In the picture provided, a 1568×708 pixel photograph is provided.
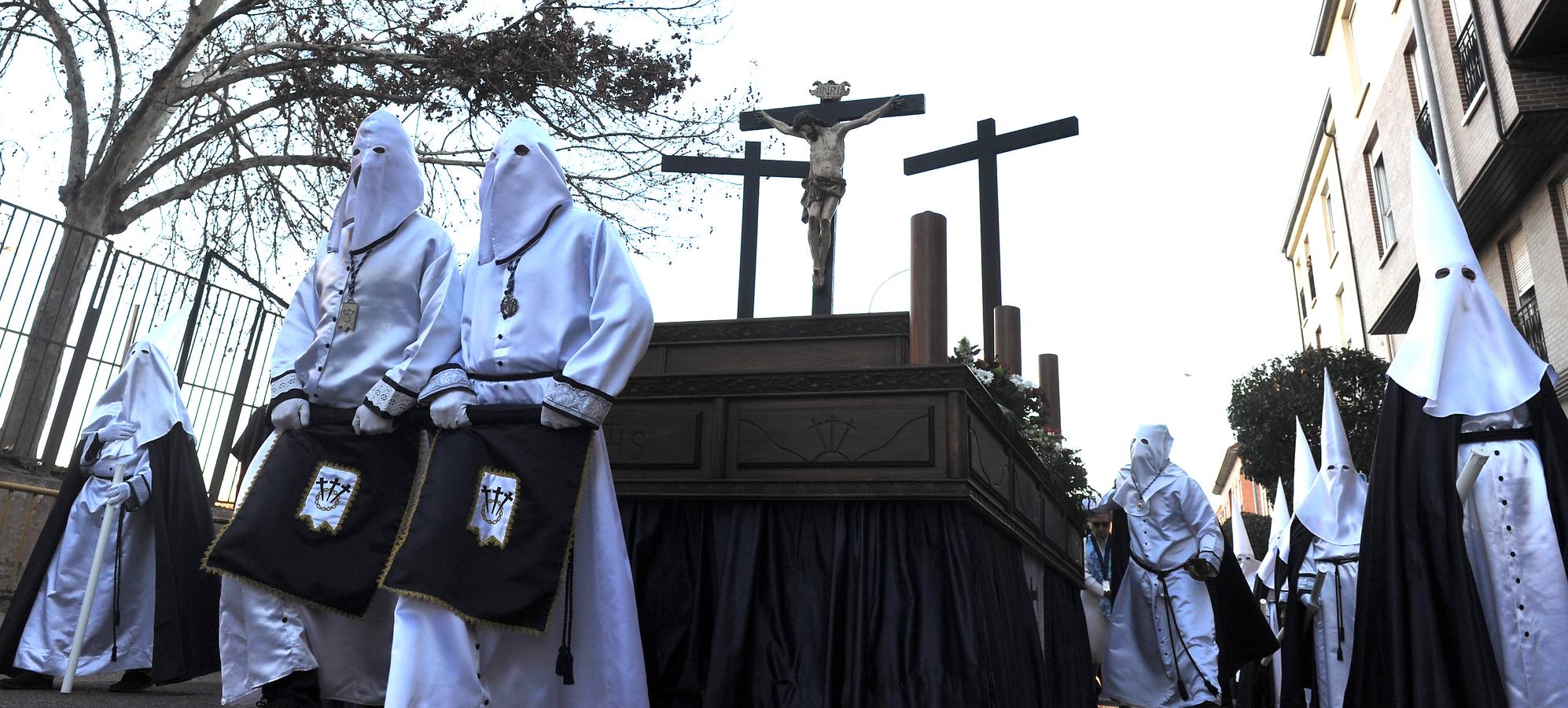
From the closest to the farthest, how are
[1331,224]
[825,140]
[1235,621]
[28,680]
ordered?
[28,680] < [1235,621] < [825,140] < [1331,224]

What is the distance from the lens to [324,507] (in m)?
Answer: 3.33

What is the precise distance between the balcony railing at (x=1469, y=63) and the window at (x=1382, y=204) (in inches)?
194

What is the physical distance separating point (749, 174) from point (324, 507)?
554 cm

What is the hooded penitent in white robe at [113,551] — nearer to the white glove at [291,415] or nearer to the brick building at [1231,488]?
the white glove at [291,415]

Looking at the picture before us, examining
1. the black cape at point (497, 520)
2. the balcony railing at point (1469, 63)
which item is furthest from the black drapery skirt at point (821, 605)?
the balcony railing at point (1469, 63)

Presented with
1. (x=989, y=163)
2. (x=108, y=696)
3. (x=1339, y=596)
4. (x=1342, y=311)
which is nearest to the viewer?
(x=108, y=696)

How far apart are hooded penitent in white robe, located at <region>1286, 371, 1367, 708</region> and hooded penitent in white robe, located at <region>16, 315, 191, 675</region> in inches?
241

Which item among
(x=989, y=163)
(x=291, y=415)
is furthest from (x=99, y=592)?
(x=989, y=163)

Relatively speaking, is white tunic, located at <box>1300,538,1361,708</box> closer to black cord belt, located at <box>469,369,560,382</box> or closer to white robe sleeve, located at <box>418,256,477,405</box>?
black cord belt, located at <box>469,369,560,382</box>

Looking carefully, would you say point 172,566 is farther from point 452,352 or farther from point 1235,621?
point 1235,621

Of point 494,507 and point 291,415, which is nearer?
point 494,507

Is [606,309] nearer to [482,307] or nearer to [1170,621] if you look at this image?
[482,307]

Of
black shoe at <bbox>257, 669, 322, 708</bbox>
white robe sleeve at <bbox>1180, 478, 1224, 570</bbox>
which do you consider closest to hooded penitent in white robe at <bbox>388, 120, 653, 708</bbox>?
black shoe at <bbox>257, 669, 322, 708</bbox>

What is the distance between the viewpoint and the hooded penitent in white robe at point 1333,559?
642 cm
